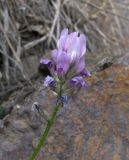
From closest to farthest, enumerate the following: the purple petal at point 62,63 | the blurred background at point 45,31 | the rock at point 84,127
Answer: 1. the purple petal at point 62,63
2. the rock at point 84,127
3. the blurred background at point 45,31

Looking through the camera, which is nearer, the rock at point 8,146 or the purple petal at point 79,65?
the purple petal at point 79,65

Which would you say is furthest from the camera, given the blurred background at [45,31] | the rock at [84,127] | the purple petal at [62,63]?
the blurred background at [45,31]

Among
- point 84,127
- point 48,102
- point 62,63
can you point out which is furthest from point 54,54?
point 48,102

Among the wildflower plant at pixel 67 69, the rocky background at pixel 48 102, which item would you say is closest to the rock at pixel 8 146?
the rocky background at pixel 48 102

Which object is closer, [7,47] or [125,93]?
[125,93]

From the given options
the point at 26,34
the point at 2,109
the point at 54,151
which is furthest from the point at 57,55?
the point at 26,34

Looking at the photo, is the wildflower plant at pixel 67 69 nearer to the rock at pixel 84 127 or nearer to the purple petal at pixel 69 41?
the purple petal at pixel 69 41

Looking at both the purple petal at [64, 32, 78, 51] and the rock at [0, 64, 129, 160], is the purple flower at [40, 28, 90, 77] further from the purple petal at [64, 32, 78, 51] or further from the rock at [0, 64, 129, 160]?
the rock at [0, 64, 129, 160]

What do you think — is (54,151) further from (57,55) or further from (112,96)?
(57,55)

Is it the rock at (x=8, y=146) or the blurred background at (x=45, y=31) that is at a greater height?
the rock at (x=8, y=146)
